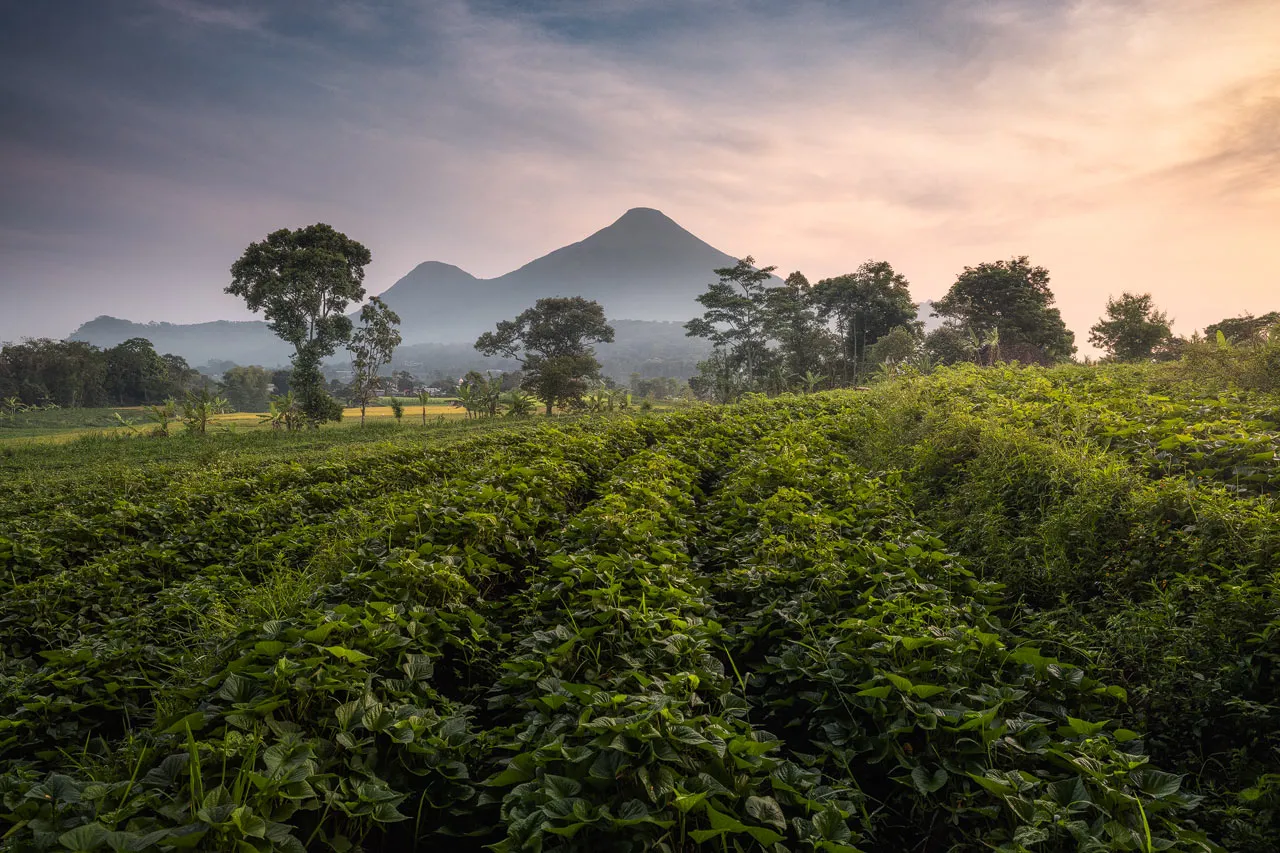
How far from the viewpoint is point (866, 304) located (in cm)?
4866

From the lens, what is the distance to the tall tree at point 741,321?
166ft

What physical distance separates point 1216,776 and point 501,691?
375 cm

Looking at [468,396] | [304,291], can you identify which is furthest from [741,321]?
[304,291]

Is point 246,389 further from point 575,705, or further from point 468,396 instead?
point 575,705

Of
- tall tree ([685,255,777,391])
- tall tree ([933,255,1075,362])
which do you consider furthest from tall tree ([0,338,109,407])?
tall tree ([933,255,1075,362])

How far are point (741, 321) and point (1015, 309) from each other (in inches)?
844

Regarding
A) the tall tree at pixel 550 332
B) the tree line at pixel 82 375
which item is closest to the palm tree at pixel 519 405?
the tall tree at pixel 550 332

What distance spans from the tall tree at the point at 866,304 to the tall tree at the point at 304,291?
125ft

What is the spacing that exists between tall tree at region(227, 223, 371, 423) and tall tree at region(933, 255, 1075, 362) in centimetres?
4554

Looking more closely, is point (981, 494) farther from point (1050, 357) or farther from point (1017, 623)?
point (1050, 357)

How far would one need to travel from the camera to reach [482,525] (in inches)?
189

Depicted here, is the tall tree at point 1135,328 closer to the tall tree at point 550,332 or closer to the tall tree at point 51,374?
the tall tree at point 550,332

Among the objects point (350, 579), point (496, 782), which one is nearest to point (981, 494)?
point (496, 782)

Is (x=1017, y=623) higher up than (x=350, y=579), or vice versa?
(x=350, y=579)
